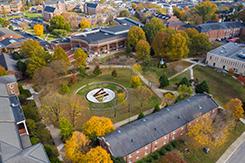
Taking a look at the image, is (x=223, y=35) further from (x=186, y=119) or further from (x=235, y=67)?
(x=186, y=119)

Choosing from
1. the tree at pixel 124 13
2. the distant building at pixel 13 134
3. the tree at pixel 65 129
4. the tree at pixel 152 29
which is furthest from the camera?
the tree at pixel 124 13

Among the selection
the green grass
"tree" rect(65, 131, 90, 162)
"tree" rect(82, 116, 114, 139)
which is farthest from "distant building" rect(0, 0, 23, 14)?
"tree" rect(65, 131, 90, 162)

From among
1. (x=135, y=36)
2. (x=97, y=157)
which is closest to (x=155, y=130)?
(x=97, y=157)

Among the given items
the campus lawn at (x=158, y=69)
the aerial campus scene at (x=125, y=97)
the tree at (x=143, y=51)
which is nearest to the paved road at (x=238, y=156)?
the aerial campus scene at (x=125, y=97)

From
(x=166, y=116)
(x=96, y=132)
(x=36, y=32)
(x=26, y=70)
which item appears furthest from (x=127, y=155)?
(x=36, y=32)

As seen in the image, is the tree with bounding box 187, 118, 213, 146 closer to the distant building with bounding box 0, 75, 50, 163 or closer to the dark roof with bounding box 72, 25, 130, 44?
the distant building with bounding box 0, 75, 50, 163

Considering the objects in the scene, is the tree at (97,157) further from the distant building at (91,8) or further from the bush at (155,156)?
the distant building at (91,8)

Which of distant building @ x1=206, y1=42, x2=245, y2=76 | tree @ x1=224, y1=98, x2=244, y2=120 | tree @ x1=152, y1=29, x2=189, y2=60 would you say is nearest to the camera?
tree @ x1=224, y1=98, x2=244, y2=120
